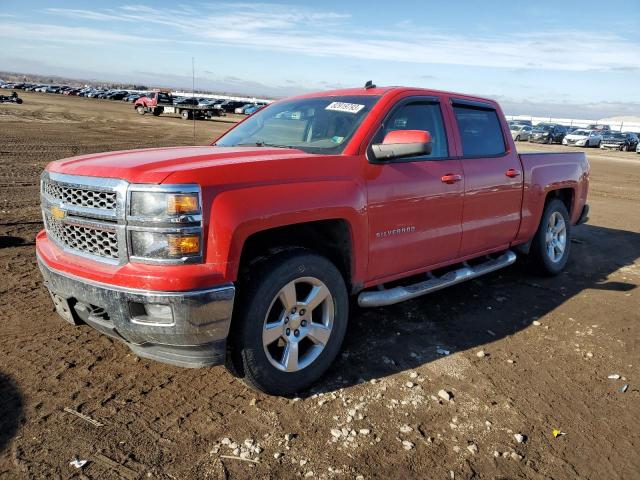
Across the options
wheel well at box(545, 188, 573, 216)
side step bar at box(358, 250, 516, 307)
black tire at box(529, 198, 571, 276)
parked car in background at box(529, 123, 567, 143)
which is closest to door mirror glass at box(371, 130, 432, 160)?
side step bar at box(358, 250, 516, 307)

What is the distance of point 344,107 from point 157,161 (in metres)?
1.67

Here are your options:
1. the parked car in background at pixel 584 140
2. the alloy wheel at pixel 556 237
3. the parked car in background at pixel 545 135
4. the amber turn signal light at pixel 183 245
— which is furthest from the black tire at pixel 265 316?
the parked car in background at pixel 545 135

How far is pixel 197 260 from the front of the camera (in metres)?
2.75

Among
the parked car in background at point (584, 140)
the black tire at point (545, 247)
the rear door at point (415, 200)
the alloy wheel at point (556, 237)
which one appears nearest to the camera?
the rear door at point (415, 200)

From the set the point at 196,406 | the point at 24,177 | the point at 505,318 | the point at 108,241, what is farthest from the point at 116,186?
the point at 24,177

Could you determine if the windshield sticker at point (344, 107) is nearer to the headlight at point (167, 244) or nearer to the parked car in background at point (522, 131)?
the headlight at point (167, 244)

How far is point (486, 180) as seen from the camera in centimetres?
466

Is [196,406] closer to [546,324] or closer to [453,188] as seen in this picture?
[453,188]

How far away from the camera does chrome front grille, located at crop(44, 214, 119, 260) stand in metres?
2.87

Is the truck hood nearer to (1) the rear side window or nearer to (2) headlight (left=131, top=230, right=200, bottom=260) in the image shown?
(2) headlight (left=131, top=230, right=200, bottom=260)

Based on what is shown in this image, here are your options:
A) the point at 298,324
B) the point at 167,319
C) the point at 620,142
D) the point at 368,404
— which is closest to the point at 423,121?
the point at 298,324

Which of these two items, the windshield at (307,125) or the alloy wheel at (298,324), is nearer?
the alloy wheel at (298,324)

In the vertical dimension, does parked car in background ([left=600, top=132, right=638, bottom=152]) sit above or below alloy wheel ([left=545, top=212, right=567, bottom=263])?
below

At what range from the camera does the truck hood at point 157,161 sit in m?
2.79
